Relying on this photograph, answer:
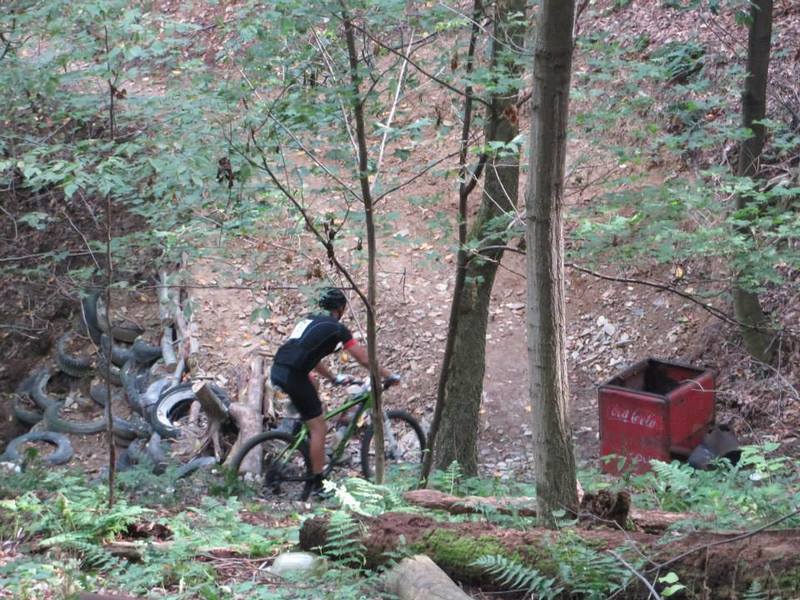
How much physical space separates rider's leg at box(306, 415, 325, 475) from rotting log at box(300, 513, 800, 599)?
11.5ft

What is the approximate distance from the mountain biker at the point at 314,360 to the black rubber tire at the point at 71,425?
14.6 ft

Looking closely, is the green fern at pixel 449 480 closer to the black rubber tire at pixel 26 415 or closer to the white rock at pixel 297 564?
the white rock at pixel 297 564

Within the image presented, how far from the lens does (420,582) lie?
3.70 m

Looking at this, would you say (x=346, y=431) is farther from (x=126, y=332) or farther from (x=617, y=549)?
(x=126, y=332)

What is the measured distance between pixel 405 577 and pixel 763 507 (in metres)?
1.76

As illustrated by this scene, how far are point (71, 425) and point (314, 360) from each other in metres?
5.38

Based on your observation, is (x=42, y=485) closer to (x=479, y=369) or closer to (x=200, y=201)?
(x=200, y=201)

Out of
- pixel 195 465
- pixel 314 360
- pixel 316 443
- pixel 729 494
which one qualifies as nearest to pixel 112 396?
pixel 195 465

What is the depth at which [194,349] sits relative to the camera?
39.0ft

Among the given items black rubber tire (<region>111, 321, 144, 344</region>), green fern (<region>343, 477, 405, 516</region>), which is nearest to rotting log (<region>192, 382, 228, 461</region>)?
black rubber tire (<region>111, 321, 144, 344</region>)

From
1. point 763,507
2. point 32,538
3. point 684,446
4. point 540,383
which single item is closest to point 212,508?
point 32,538

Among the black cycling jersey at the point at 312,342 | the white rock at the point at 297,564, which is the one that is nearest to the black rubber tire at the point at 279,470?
the black cycling jersey at the point at 312,342

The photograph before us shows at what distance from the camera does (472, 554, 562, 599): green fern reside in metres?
3.60

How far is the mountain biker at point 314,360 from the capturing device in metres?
7.26
